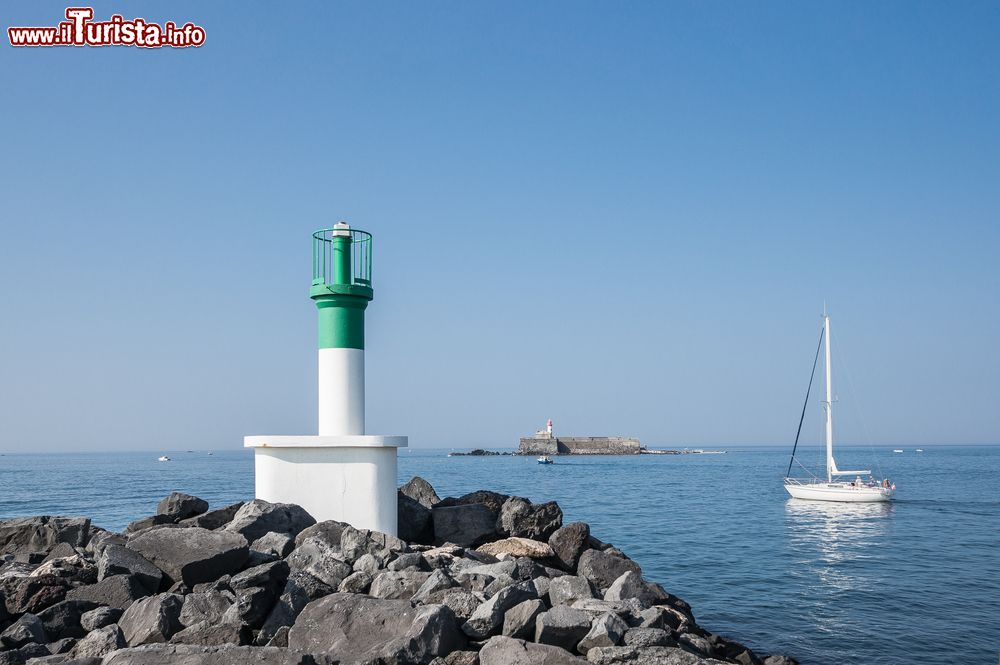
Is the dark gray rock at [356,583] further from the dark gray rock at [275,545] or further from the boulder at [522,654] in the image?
the boulder at [522,654]

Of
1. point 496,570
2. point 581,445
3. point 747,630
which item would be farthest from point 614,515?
point 581,445

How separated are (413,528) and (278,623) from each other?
16.9 feet

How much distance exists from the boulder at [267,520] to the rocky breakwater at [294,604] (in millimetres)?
20

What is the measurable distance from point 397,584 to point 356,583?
556 millimetres

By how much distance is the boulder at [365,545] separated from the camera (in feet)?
34.8

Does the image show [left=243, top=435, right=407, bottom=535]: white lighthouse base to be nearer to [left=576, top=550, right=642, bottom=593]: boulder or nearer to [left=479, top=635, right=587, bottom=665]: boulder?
[left=576, top=550, right=642, bottom=593]: boulder

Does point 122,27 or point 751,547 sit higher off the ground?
point 122,27

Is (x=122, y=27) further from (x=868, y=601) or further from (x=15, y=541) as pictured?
(x=868, y=601)

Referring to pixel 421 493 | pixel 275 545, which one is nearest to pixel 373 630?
pixel 275 545

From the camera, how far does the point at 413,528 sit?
13.8 meters

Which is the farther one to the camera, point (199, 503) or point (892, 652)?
point (892, 652)

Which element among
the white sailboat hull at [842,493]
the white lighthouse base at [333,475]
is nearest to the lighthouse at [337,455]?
the white lighthouse base at [333,475]

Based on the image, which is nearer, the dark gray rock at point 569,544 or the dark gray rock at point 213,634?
the dark gray rock at point 213,634

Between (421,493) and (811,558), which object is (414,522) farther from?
(811,558)
